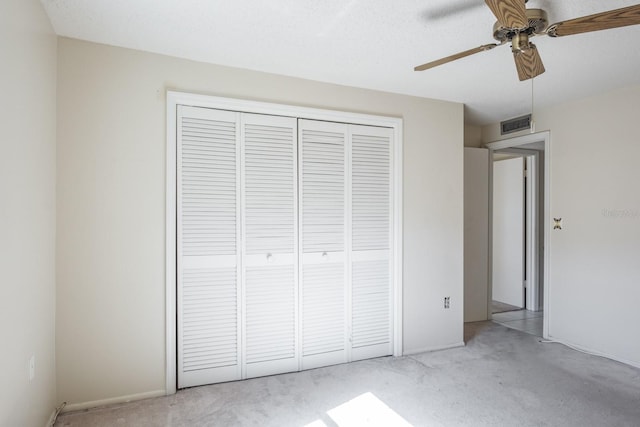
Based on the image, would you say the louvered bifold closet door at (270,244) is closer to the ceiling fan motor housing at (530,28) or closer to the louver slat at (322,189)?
the louver slat at (322,189)

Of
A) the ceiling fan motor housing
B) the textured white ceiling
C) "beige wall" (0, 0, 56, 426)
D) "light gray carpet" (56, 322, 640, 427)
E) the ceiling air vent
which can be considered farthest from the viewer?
the ceiling air vent

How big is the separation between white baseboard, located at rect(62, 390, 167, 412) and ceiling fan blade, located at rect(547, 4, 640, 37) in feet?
10.4

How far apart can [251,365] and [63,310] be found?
135cm

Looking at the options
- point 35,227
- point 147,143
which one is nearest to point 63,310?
point 35,227

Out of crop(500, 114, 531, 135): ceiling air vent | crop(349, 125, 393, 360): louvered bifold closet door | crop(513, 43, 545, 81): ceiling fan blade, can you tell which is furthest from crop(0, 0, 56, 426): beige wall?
crop(500, 114, 531, 135): ceiling air vent

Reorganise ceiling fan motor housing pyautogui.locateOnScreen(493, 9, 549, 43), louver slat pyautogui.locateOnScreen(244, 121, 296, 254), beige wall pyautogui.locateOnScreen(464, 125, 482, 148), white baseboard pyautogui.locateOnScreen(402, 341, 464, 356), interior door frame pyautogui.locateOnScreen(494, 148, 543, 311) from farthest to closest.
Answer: interior door frame pyautogui.locateOnScreen(494, 148, 543, 311)
beige wall pyautogui.locateOnScreen(464, 125, 482, 148)
white baseboard pyautogui.locateOnScreen(402, 341, 464, 356)
louver slat pyautogui.locateOnScreen(244, 121, 296, 254)
ceiling fan motor housing pyautogui.locateOnScreen(493, 9, 549, 43)

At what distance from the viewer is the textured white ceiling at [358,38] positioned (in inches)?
80.7

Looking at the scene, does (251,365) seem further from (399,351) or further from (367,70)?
(367,70)

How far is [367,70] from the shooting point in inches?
116

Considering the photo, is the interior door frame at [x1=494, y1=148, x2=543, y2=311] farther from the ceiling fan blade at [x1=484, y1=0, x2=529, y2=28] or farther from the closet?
the ceiling fan blade at [x1=484, y1=0, x2=529, y2=28]

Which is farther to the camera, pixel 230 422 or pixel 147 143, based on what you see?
pixel 147 143

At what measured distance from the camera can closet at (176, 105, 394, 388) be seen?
9.13ft

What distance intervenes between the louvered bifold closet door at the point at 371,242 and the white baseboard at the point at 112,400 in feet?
5.25

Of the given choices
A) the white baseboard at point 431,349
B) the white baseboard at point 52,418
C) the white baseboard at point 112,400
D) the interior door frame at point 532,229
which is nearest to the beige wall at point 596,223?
the white baseboard at point 431,349
